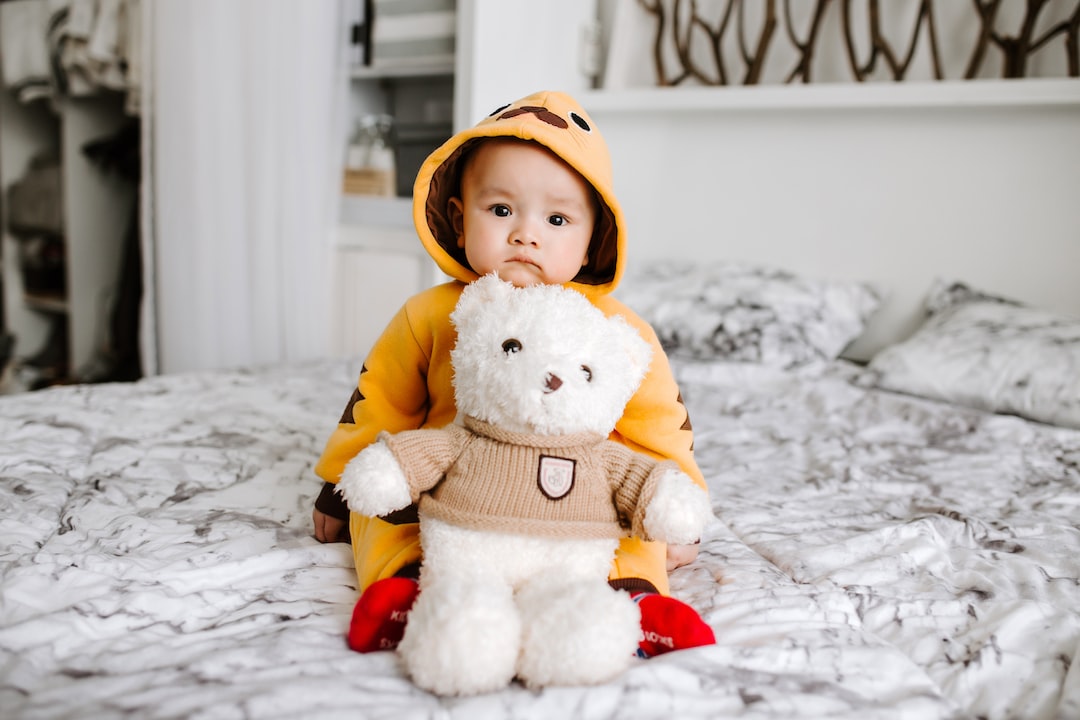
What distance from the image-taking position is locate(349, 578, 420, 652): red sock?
62cm

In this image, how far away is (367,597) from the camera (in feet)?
2.10

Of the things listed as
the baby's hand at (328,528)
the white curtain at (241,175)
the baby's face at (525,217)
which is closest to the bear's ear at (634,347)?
the baby's face at (525,217)

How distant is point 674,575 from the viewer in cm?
82

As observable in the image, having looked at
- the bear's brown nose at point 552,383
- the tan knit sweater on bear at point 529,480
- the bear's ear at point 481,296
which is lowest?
the tan knit sweater on bear at point 529,480

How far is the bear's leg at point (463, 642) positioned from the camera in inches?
21.0

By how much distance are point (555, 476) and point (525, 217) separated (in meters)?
0.27

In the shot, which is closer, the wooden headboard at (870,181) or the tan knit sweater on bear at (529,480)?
the tan knit sweater on bear at (529,480)

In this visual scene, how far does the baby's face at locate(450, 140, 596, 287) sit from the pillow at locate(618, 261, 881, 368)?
1.03m

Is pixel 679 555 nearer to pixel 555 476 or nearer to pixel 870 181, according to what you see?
pixel 555 476

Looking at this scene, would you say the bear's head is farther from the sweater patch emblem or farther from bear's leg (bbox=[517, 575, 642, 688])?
bear's leg (bbox=[517, 575, 642, 688])

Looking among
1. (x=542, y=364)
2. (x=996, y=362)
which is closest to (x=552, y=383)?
(x=542, y=364)

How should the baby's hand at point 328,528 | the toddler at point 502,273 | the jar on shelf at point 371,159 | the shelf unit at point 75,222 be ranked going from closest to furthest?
1. the toddler at point 502,273
2. the baby's hand at point 328,528
3. the jar on shelf at point 371,159
4. the shelf unit at point 75,222

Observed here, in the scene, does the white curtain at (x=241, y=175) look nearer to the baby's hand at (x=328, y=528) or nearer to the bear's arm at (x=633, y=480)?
A: the baby's hand at (x=328, y=528)

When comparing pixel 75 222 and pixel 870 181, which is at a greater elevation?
pixel 870 181
